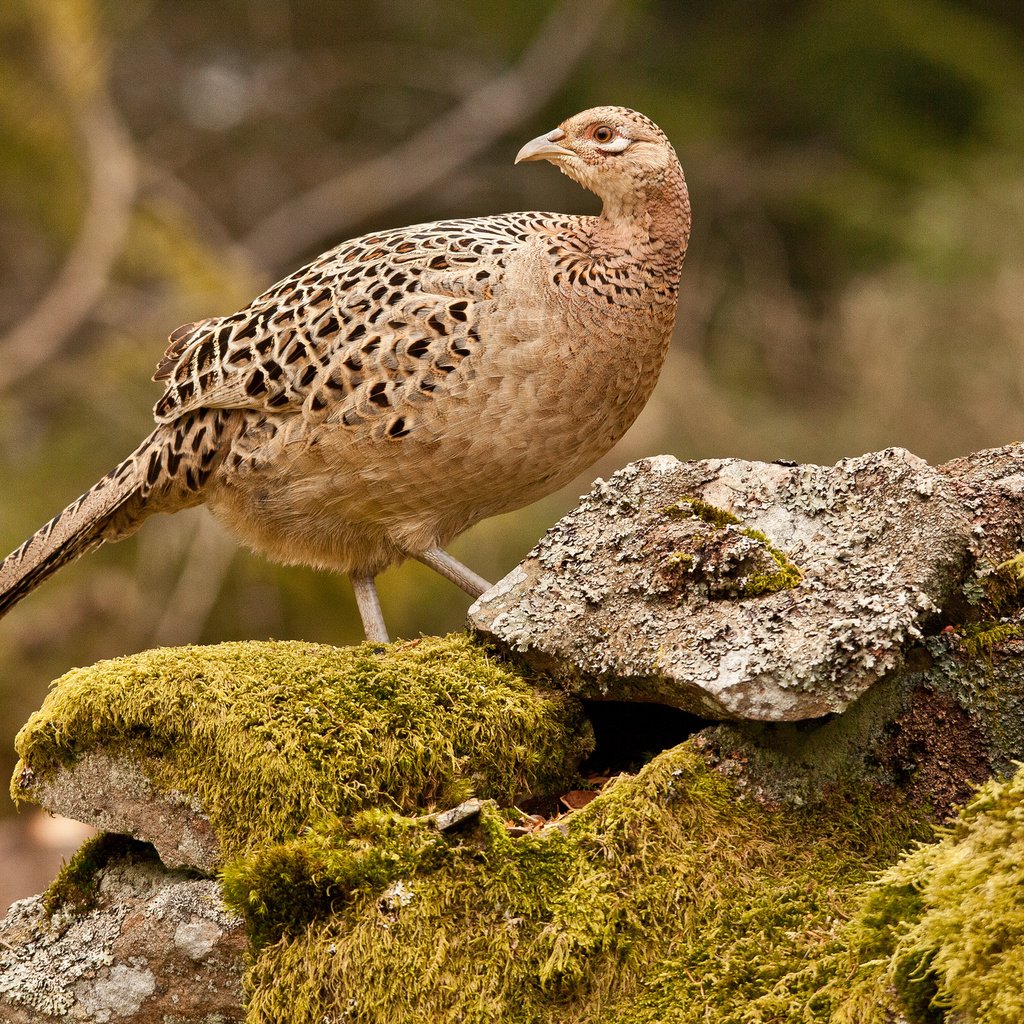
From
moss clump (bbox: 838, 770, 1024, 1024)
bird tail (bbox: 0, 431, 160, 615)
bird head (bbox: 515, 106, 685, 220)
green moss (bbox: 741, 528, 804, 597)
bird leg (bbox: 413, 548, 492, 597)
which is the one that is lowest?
moss clump (bbox: 838, 770, 1024, 1024)

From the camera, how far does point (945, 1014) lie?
2.40m

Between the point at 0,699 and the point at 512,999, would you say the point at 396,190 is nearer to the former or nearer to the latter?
the point at 0,699

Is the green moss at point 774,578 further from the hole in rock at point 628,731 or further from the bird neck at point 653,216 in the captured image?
the bird neck at point 653,216

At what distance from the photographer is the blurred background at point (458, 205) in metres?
10.6

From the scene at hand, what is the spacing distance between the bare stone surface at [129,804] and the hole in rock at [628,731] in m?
1.18

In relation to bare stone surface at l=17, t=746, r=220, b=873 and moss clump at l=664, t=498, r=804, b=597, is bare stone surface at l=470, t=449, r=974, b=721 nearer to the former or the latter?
moss clump at l=664, t=498, r=804, b=597

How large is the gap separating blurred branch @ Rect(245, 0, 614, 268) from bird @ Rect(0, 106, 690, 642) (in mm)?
11107

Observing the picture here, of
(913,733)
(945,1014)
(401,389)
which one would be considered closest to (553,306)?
(401,389)

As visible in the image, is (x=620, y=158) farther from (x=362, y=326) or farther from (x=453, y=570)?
(x=453, y=570)

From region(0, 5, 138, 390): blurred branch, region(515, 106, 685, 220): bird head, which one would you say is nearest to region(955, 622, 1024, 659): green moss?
region(515, 106, 685, 220): bird head

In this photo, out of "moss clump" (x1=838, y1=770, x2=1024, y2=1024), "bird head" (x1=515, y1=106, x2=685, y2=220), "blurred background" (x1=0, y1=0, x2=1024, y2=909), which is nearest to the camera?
"moss clump" (x1=838, y1=770, x2=1024, y2=1024)

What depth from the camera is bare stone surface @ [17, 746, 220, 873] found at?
3541 millimetres

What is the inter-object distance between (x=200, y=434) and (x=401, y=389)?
3.31 feet

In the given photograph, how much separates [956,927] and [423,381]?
2977 millimetres
